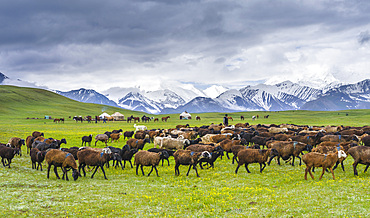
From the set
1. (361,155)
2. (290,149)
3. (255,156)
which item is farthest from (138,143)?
(361,155)

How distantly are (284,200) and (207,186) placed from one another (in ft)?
15.5

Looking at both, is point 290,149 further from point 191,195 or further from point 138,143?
point 138,143

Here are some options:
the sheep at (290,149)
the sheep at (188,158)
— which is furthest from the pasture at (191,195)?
the sheep at (290,149)

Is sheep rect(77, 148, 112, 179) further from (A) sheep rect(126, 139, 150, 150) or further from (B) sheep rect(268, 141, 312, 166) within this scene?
(B) sheep rect(268, 141, 312, 166)

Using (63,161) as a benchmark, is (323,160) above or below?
above

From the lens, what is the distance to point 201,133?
38.7 meters

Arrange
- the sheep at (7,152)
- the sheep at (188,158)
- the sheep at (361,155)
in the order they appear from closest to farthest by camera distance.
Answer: the sheep at (361,155), the sheep at (188,158), the sheep at (7,152)

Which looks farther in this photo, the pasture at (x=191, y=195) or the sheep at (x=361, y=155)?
the sheep at (x=361, y=155)

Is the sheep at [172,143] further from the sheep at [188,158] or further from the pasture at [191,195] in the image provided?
the sheep at [188,158]

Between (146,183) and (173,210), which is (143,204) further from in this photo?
(146,183)

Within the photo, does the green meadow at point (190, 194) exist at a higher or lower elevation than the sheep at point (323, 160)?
lower

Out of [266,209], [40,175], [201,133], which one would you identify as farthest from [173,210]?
[201,133]

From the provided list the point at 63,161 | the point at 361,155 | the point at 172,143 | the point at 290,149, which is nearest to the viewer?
the point at 361,155

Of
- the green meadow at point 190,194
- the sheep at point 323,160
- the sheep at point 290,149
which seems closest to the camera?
the green meadow at point 190,194
